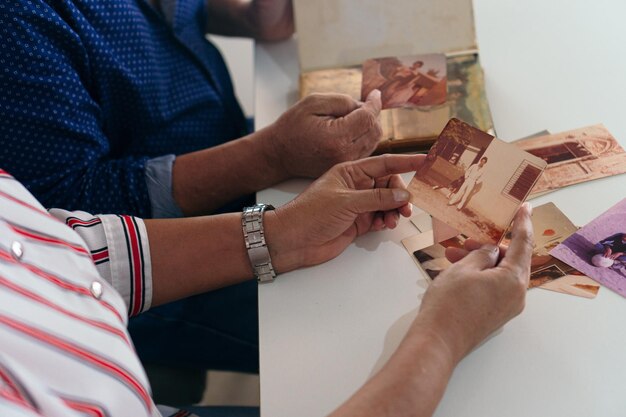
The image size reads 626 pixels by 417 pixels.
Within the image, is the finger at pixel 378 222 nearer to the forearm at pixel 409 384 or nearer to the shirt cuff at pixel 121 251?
the forearm at pixel 409 384

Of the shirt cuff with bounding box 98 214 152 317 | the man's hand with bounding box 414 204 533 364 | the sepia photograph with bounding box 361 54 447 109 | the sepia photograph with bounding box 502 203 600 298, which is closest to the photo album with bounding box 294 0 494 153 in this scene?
the sepia photograph with bounding box 361 54 447 109

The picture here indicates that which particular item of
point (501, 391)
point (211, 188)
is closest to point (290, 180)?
point (211, 188)

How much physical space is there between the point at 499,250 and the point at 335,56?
1.92 feet

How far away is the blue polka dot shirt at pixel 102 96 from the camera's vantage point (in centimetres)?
99

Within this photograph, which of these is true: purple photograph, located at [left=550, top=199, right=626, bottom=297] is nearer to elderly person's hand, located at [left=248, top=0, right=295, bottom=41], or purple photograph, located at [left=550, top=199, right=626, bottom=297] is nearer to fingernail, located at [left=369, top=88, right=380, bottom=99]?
fingernail, located at [left=369, top=88, right=380, bottom=99]

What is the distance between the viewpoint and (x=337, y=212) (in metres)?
0.95

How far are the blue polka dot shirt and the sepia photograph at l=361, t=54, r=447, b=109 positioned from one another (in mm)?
378

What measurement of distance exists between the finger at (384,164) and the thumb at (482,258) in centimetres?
19

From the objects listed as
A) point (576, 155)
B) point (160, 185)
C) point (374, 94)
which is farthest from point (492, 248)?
point (160, 185)

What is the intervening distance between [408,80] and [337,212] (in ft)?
1.18

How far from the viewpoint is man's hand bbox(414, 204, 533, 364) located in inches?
31.2

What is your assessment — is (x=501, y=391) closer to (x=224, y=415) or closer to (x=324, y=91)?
(x=224, y=415)

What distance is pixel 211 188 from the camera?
1.17 m

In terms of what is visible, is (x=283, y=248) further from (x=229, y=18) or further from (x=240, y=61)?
(x=240, y=61)
